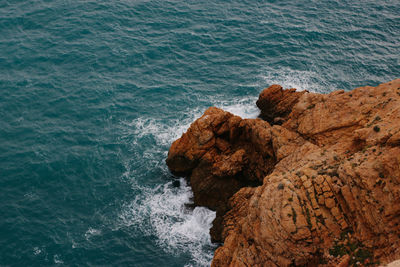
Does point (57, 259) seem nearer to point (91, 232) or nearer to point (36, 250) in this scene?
point (36, 250)

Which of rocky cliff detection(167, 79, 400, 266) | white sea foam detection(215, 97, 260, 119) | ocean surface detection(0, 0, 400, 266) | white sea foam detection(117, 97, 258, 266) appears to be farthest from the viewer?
white sea foam detection(215, 97, 260, 119)

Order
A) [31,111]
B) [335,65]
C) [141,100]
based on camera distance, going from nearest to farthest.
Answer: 1. [31,111]
2. [141,100]
3. [335,65]

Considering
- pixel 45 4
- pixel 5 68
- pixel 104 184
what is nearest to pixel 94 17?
pixel 45 4

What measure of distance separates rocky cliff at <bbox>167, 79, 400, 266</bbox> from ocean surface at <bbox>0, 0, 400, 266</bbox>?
20.1ft

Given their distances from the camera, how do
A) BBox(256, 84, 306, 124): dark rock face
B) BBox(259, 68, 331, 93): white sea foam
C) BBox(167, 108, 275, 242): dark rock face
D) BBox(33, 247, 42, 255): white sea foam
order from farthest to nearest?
BBox(259, 68, 331, 93): white sea foam → BBox(256, 84, 306, 124): dark rock face → BBox(167, 108, 275, 242): dark rock face → BBox(33, 247, 42, 255): white sea foam

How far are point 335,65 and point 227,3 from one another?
35.4m

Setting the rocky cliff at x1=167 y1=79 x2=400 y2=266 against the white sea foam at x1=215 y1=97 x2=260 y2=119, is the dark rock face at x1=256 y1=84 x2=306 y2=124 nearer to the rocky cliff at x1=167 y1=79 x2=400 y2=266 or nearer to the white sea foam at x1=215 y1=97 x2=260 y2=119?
the white sea foam at x1=215 y1=97 x2=260 y2=119

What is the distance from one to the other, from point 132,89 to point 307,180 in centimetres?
4474

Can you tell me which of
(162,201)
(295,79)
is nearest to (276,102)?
(295,79)

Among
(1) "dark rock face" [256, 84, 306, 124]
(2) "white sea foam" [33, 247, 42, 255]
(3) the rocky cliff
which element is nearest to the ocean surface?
(2) "white sea foam" [33, 247, 42, 255]

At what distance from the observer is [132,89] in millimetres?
69750

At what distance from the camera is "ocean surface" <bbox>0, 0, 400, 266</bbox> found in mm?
47625

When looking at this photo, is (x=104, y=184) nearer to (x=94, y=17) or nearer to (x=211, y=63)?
(x=211, y=63)

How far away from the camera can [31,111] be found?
2506 inches
